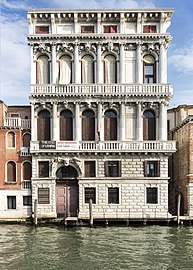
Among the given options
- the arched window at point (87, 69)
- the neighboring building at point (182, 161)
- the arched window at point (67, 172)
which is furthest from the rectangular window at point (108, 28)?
the arched window at point (67, 172)

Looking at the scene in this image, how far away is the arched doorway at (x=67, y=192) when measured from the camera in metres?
25.6

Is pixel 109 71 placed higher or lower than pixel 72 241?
higher

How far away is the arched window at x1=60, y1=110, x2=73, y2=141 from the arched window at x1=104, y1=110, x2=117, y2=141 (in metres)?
2.13

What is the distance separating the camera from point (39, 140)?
25.9m

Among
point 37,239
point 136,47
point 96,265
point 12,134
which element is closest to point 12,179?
point 12,134

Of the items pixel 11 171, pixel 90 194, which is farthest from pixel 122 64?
pixel 11 171

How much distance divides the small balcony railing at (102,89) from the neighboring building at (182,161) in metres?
2.54

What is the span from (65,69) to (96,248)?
12.9 m

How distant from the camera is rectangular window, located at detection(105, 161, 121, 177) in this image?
25391 mm

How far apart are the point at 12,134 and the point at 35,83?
11.3 feet

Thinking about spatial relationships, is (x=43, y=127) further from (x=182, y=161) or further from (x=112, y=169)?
(x=182, y=161)

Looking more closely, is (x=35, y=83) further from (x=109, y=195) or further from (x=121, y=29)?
(x=109, y=195)

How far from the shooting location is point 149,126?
85.5 feet

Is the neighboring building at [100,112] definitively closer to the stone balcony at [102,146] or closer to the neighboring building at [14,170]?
the stone balcony at [102,146]
